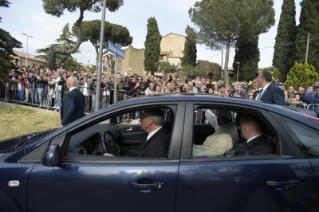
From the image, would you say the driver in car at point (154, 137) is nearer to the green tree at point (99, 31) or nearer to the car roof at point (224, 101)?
the car roof at point (224, 101)

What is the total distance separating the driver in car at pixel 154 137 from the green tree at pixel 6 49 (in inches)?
382

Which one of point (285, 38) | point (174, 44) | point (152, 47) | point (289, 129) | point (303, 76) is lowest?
point (289, 129)

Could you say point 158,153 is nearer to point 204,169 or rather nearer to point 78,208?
point 204,169

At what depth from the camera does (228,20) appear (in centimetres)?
3180

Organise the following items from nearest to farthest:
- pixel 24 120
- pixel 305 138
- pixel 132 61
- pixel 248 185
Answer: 1. pixel 248 185
2. pixel 305 138
3. pixel 24 120
4. pixel 132 61

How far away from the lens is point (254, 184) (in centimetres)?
190

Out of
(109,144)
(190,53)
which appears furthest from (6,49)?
(190,53)

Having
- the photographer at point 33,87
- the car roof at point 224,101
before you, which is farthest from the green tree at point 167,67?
the car roof at point 224,101

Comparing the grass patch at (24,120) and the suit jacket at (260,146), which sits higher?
the suit jacket at (260,146)

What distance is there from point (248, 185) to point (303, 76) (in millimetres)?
25857

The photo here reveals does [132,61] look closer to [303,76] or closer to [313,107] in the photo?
[303,76]

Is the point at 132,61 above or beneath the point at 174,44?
beneath

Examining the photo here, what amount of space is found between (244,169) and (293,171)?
0.37m

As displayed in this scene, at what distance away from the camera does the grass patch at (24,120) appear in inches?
342
